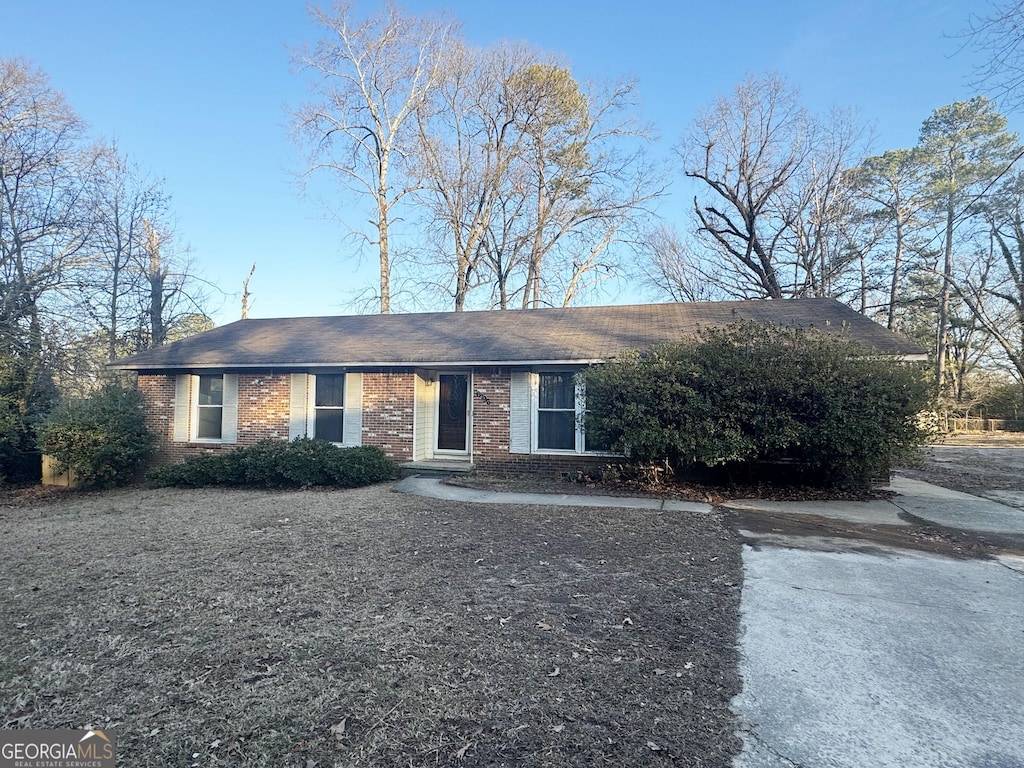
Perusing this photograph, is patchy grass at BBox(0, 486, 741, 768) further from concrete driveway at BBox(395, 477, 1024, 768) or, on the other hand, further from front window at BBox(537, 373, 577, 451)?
front window at BBox(537, 373, 577, 451)

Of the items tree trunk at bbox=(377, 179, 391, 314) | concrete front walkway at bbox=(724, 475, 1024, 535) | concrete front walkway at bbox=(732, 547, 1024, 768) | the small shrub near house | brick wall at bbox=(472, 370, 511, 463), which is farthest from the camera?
tree trunk at bbox=(377, 179, 391, 314)

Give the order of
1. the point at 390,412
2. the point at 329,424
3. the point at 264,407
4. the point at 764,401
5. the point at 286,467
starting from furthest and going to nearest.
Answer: the point at 264,407, the point at 329,424, the point at 390,412, the point at 286,467, the point at 764,401

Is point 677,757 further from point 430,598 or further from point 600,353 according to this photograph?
point 600,353

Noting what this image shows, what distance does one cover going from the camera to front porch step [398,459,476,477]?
11.2 meters

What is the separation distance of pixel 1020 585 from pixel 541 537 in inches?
166

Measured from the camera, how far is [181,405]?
12594mm

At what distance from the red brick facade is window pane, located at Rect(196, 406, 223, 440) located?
0.26 metres

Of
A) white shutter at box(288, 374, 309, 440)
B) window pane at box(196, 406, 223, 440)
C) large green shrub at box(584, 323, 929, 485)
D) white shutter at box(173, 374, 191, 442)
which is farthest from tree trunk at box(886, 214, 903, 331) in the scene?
white shutter at box(173, 374, 191, 442)

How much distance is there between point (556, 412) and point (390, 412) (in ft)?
11.2

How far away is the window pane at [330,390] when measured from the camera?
1210cm

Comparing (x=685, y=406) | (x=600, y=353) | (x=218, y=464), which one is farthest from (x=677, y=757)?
(x=218, y=464)

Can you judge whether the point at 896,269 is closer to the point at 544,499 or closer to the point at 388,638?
the point at 544,499

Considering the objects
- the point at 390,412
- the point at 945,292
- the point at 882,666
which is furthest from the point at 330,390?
the point at 945,292

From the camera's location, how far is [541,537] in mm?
6398
